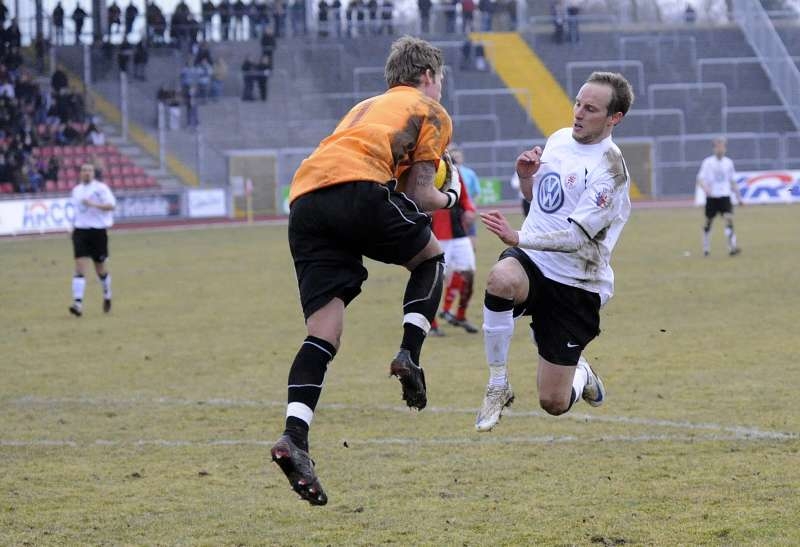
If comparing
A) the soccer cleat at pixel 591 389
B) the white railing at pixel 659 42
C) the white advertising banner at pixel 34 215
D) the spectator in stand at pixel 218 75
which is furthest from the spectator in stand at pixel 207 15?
the soccer cleat at pixel 591 389

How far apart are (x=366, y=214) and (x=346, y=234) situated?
0.15m

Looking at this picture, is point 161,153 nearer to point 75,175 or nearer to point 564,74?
point 75,175

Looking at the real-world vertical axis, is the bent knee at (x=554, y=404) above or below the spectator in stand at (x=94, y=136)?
below

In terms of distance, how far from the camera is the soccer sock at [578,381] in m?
7.64

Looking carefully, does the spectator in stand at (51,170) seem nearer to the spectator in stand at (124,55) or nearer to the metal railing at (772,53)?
the spectator in stand at (124,55)

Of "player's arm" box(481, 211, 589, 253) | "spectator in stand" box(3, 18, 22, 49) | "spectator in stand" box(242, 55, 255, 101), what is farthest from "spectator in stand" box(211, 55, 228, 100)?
"player's arm" box(481, 211, 589, 253)

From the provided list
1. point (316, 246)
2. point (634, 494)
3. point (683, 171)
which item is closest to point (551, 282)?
point (634, 494)

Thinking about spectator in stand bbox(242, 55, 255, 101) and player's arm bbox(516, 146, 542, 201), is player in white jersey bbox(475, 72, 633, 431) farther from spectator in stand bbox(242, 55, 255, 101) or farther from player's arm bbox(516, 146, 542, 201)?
spectator in stand bbox(242, 55, 255, 101)

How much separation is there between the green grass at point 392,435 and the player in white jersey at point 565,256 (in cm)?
67

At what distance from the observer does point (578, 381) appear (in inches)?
306

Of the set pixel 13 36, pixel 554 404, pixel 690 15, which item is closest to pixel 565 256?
pixel 554 404

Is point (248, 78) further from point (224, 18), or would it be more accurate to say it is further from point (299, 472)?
point (299, 472)

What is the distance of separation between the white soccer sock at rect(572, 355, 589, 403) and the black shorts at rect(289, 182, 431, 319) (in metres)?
1.93

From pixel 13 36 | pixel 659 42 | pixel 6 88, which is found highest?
pixel 13 36
